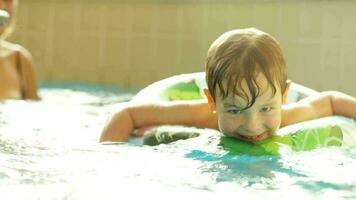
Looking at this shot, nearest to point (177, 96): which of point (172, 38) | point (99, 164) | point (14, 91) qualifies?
point (99, 164)

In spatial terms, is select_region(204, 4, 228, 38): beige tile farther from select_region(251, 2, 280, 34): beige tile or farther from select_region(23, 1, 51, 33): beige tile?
select_region(23, 1, 51, 33): beige tile

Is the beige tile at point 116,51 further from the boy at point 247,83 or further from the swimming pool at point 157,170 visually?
the boy at point 247,83

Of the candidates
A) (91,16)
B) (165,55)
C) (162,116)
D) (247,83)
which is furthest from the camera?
(91,16)

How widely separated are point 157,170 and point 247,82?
25 cm

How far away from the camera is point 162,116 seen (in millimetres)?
1307

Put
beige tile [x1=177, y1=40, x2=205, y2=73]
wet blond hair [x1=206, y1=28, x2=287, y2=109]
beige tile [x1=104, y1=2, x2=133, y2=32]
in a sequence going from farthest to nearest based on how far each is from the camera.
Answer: beige tile [x1=104, y1=2, x2=133, y2=32]
beige tile [x1=177, y1=40, x2=205, y2=73]
wet blond hair [x1=206, y1=28, x2=287, y2=109]

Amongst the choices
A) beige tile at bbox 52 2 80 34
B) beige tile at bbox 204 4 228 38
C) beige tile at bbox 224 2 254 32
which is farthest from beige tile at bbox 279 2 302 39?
beige tile at bbox 52 2 80 34

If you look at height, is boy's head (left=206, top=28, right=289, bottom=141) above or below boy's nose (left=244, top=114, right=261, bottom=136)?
above

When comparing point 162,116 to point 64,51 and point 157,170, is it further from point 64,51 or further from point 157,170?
point 64,51

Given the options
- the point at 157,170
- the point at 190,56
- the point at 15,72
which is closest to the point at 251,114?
the point at 157,170

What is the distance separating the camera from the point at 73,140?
4.27 ft

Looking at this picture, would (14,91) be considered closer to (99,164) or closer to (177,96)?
Result: (177,96)

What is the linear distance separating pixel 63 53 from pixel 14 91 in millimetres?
706

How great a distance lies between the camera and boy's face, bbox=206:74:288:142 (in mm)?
1093
